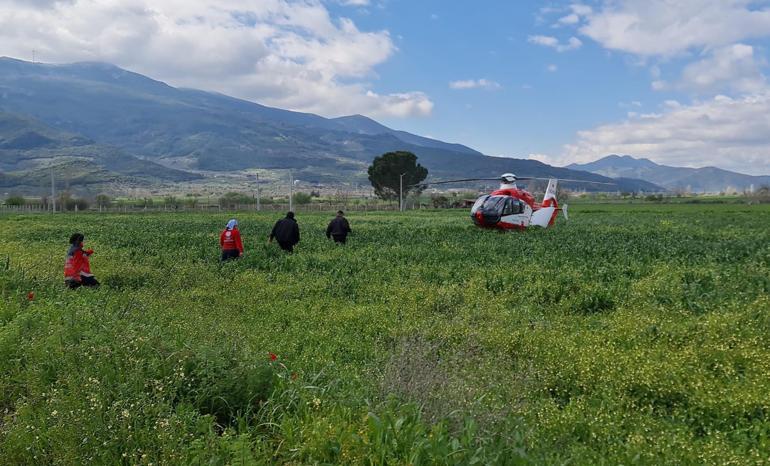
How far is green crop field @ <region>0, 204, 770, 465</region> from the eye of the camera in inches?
176

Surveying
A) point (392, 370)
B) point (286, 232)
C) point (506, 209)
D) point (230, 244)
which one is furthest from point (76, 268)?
point (506, 209)

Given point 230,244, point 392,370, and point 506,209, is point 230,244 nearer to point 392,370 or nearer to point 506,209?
point 392,370

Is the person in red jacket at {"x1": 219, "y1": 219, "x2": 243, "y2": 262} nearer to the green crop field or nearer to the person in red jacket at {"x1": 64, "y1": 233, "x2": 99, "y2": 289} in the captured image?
the green crop field

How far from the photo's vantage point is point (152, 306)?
9.73 m

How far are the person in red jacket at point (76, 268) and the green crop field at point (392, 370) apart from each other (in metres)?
0.46

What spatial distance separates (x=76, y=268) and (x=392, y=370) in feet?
30.7

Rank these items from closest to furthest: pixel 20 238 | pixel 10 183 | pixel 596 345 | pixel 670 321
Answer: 1. pixel 596 345
2. pixel 670 321
3. pixel 20 238
4. pixel 10 183

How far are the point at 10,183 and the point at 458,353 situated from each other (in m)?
211

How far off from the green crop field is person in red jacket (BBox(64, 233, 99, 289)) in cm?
46

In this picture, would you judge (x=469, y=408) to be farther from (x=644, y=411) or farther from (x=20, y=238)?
(x=20, y=238)

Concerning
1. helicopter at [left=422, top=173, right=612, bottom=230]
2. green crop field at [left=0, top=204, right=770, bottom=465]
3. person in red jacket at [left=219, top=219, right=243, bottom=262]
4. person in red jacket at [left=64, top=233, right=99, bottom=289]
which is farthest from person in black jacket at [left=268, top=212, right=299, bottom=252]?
helicopter at [left=422, top=173, right=612, bottom=230]

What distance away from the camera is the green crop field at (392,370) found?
4.48 metres

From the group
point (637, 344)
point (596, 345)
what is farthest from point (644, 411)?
point (637, 344)

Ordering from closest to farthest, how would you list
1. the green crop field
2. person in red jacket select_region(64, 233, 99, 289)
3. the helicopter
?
the green crop field → person in red jacket select_region(64, 233, 99, 289) → the helicopter
